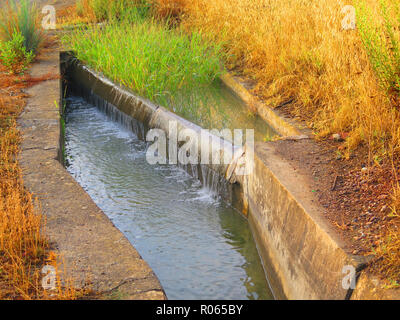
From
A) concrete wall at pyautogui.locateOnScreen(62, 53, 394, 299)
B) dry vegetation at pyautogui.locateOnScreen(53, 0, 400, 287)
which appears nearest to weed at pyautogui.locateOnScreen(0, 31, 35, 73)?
dry vegetation at pyautogui.locateOnScreen(53, 0, 400, 287)

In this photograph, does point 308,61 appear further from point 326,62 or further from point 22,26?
point 22,26

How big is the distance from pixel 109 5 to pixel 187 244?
268 inches

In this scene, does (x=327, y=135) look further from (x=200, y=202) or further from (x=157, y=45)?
(x=157, y=45)

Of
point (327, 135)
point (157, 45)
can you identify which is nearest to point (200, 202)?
point (327, 135)

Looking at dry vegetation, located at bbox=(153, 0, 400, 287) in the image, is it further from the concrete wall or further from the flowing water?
the flowing water

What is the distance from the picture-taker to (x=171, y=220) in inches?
174

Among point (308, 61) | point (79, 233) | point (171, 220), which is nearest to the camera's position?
point (79, 233)

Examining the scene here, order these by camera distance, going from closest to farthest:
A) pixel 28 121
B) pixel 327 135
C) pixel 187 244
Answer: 1. pixel 187 244
2. pixel 327 135
3. pixel 28 121

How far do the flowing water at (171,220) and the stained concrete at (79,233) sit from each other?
53 centimetres

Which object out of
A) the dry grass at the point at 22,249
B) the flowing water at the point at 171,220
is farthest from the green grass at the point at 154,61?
the dry grass at the point at 22,249

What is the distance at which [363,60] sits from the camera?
5051 millimetres

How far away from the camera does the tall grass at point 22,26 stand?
7.75 m

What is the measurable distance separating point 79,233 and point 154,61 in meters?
3.95

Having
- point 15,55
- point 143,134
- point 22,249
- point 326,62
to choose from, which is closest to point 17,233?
point 22,249
